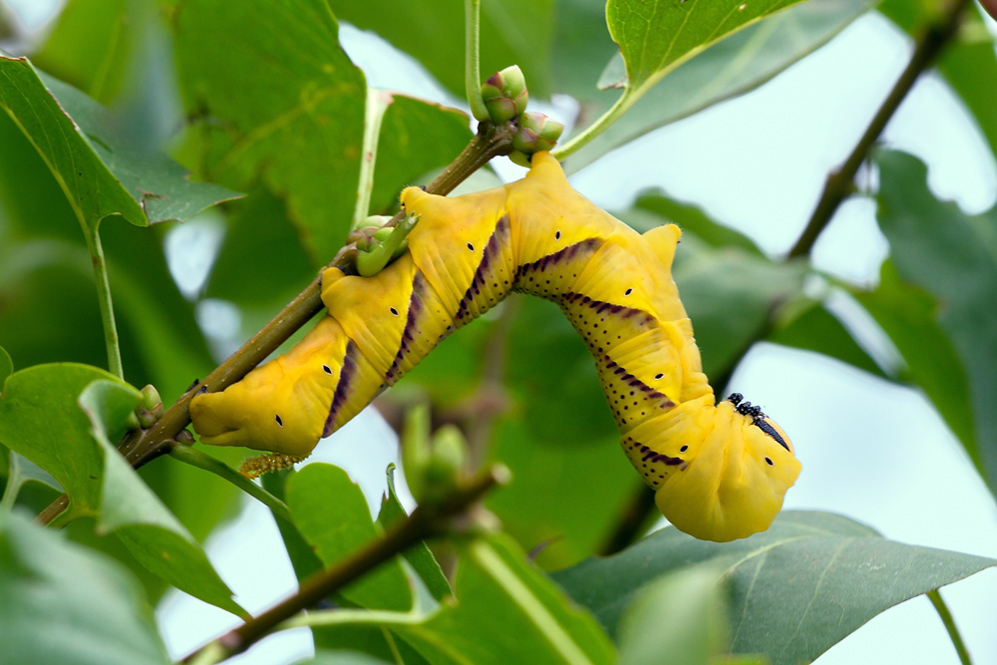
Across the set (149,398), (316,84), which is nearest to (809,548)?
(149,398)

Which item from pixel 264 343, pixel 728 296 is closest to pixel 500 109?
pixel 264 343

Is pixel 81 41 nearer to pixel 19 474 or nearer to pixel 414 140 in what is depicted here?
pixel 414 140

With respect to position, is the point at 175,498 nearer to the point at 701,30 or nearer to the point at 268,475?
the point at 268,475

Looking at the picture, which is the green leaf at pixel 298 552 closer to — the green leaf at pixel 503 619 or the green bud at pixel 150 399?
the green bud at pixel 150 399

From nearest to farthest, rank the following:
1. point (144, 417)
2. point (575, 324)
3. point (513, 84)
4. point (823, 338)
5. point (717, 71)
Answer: point (144, 417), point (513, 84), point (575, 324), point (717, 71), point (823, 338)

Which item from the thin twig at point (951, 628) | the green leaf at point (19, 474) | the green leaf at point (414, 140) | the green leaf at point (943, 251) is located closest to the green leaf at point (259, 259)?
the green leaf at point (414, 140)
